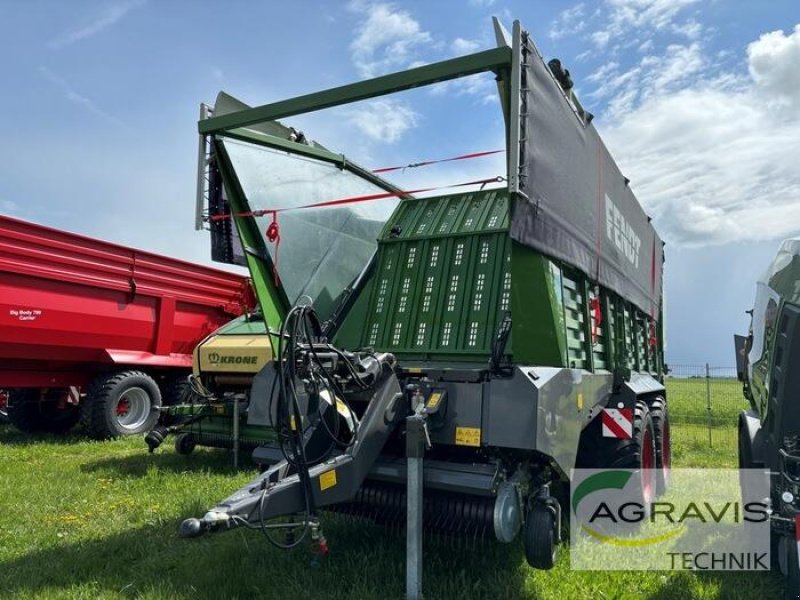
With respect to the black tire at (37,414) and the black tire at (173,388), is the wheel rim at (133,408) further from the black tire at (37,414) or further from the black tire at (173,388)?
the black tire at (37,414)

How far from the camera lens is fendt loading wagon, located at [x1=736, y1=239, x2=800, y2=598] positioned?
113 inches

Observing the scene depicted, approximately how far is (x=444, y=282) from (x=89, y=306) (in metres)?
5.58

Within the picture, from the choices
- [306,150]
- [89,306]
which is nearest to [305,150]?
[306,150]

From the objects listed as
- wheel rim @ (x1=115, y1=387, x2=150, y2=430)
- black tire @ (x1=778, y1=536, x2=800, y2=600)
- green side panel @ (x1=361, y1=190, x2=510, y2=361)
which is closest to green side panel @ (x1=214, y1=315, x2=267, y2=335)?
wheel rim @ (x1=115, y1=387, x2=150, y2=430)

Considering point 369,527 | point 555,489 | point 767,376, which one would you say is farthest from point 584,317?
point 369,527

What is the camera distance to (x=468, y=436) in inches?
130

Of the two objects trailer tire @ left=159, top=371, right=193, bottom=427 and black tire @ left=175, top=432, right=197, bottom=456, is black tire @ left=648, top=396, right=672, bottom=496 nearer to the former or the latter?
black tire @ left=175, top=432, right=197, bottom=456

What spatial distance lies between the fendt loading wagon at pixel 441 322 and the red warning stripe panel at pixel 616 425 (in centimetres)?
1

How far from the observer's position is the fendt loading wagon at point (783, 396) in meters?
2.86

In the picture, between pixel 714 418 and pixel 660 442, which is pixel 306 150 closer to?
pixel 660 442

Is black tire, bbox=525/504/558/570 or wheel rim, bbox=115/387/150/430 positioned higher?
wheel rim, bbox=115/387/150/430

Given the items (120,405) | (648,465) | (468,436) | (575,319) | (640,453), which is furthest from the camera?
(120,405)

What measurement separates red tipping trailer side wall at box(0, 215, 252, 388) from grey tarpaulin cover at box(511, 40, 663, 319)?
21.1ft

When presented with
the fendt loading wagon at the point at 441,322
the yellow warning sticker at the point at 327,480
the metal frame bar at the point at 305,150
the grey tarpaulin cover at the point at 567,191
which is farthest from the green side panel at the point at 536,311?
the metal frame bar at the point at 305,150
